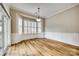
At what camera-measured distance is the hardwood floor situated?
201 cm

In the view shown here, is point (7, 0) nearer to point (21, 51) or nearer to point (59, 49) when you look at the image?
point (21, 51)

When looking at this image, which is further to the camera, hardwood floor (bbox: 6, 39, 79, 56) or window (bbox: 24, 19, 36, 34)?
window (bbox: 24, 19, 36, 34)

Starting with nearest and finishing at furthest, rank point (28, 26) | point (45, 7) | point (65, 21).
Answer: point (45, 7) < point (28, 26) < point (65, 21)

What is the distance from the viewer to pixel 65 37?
2234 millimetres

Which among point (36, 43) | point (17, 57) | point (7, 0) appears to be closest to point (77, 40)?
point (36, 43)

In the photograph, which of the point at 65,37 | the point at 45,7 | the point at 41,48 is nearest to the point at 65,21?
the point at 65,37

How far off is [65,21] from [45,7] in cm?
60

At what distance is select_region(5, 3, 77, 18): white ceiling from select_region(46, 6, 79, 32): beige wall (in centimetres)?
13

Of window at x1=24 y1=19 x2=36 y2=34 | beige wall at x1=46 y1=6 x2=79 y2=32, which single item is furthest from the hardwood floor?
beige wall at x1=46 y1=6 x2=79 y2=32

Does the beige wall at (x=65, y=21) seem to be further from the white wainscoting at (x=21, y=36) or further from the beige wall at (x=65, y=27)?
the white wainscoting at (x=21, y=36)

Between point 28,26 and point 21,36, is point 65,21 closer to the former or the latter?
point 28,26

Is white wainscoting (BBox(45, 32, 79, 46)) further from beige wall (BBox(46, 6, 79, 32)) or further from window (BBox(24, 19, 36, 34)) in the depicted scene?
window (BBox(24, 19, 36, 34))

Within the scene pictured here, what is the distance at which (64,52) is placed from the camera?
2070 mm

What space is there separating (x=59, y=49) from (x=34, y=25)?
2.52ft
